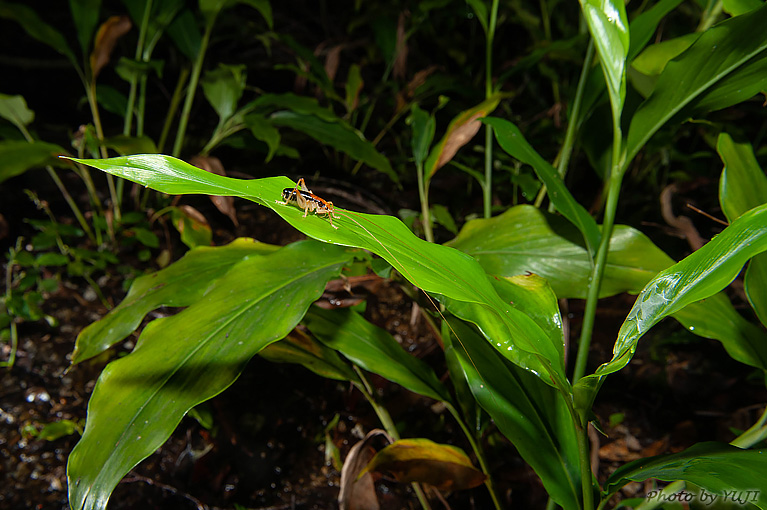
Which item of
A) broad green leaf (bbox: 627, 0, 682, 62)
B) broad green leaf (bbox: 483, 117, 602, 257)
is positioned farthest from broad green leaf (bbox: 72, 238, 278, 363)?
broad green leaf (bbox: 627, 0, 682, 62)

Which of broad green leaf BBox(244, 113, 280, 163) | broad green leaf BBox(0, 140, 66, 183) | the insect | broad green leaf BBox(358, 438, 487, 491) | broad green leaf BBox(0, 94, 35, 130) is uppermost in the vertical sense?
the insect

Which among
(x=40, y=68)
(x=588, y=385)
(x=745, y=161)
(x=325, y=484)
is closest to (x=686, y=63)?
(x=745, y=161)

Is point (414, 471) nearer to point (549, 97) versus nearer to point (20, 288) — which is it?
point (20, 288)

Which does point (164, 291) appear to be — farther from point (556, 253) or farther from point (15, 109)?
point (15, 109)

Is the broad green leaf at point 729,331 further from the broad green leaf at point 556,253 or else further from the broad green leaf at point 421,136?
the broad green leaf at point 421,136

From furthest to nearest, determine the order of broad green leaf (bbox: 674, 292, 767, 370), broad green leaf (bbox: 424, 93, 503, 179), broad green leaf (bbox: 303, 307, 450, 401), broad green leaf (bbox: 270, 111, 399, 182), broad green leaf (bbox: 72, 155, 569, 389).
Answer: broad green leaf (bbox: 270, 111, 399, 182) → broad green leaf (bbox: 424, 93, 503, 179) → broad green leaf (bbox: 303, 307, 450, 401) → broad green leaf (bbox: 674, 292, 767, 370) → broad green leaf (bbox: 72, 155, 569, 389)

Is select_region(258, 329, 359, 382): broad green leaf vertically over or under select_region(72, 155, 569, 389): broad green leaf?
under

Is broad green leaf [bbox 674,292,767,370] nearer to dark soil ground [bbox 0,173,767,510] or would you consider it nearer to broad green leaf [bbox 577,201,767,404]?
broad green leaf [bbox 577,201,767,404]

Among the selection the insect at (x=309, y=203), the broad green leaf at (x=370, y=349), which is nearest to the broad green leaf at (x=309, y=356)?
the broad green leaf at (x=370, y=349)
